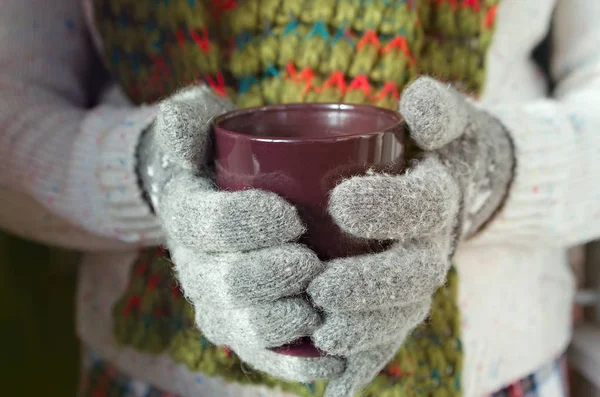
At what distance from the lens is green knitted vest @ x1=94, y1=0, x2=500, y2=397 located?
53cm

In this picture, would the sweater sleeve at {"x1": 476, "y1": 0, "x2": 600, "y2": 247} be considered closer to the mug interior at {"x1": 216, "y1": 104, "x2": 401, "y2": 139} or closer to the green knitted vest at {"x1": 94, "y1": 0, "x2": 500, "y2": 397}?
the green knitted vest at {"x1": 94, "y1": 0, "x2": 500, "y2": 397}

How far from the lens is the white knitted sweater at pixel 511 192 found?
553mm

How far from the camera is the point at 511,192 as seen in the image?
537mm

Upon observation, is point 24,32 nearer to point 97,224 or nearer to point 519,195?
point 97,224

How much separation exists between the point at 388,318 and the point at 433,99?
0.16m

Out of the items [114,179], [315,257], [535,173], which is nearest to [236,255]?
[315,257]

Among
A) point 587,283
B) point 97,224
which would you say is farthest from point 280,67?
point 587,283

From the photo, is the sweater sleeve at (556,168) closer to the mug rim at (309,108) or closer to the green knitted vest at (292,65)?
the green knitted vest at (292,65)

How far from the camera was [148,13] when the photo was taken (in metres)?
0.58

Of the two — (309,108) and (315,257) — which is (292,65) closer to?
(309,108)

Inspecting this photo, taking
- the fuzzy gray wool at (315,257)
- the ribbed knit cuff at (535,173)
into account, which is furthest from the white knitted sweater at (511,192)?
the fuzzy gray wool at (315,257)

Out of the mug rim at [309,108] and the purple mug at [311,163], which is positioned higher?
the mug rim at [309,108]

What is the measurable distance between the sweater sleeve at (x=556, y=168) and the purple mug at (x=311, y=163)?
22cm

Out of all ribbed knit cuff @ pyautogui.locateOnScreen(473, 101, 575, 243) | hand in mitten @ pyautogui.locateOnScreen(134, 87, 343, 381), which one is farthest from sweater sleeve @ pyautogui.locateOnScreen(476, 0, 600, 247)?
hand in mitten @ pyautogui.locateOnScreen(134, 87, 343, 381)
